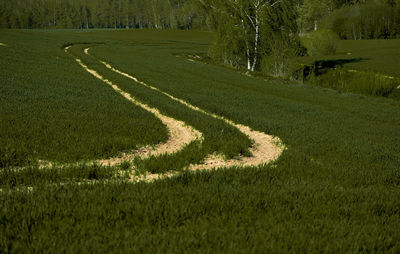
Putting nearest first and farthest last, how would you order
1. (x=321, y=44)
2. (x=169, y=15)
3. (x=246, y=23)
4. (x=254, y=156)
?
(x=254, y=156), (x=246, y=23), (x=321, y=44), (x=169, y=15)

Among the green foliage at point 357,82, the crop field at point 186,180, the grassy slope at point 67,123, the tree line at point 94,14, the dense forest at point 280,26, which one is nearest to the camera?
the crop field at point 186,180

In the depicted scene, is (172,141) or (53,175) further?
(172,141)

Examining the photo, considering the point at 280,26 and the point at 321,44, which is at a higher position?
the point at 321,44

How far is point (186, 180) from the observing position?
6.50m

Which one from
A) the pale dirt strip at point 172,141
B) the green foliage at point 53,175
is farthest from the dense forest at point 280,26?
the green foliage at point 53,175

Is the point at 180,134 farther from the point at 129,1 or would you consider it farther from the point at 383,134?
the point at 129,1

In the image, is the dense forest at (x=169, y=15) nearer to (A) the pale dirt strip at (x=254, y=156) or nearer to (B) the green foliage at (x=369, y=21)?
(B) the green foliage at (x=369, y=21)

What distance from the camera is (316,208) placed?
215 inches

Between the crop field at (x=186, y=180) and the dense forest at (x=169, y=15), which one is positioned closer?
the crop field at (x=186, y=180)

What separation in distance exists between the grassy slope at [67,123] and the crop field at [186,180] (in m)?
0.05

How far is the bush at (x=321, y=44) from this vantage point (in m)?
59.4

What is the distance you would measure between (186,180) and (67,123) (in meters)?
5.98

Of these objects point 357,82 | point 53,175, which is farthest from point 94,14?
point 53,175

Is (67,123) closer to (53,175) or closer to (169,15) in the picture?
(53,175)
